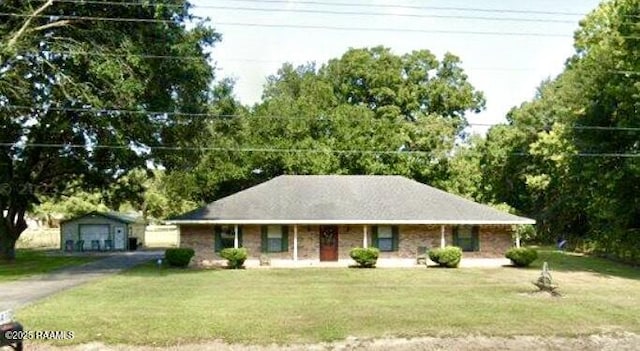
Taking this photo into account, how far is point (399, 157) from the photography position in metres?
47.0

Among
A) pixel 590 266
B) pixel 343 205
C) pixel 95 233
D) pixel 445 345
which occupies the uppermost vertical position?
pixel 343 205

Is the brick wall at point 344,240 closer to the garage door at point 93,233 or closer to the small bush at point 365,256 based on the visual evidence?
the small bush at point 365,256

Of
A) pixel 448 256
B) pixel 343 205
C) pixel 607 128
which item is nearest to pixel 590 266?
pixel 607 128

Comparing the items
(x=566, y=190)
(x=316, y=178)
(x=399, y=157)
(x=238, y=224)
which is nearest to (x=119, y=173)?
(x=238, y=224)

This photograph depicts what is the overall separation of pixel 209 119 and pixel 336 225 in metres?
8.30

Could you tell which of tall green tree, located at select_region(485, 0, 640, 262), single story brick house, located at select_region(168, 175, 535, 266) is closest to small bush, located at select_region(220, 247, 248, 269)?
single story brick house, located at select_region(168, 175, 535, 266)

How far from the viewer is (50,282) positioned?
24.4 metres

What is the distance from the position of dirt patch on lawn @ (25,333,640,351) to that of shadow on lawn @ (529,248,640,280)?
14.5 meters

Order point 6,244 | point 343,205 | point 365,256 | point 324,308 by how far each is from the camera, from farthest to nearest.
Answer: point 6,244 → point 343,205 → point 365,256 → point 324,308

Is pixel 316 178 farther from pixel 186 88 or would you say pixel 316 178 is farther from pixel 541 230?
pixel 541 230

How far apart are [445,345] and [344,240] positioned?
20.0 m

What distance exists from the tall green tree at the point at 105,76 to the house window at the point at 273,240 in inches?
226

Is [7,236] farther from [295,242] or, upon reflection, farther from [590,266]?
[590,266]

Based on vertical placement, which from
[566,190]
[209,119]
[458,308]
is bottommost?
[458,308]
